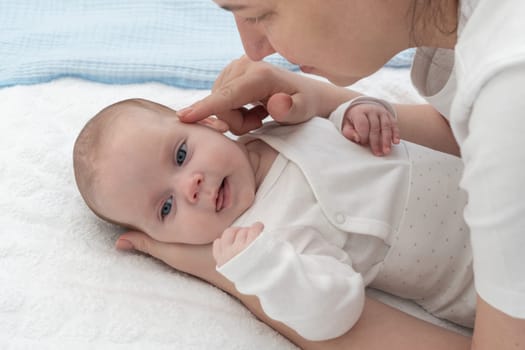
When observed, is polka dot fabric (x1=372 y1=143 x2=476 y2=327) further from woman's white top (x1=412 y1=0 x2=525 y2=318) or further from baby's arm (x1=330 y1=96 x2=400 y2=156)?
woman's white top (x1=412 y1=0 x2=525 y2=318)

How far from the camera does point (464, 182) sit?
2.40 feet

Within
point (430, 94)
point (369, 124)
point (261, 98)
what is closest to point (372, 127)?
point (369, 124)

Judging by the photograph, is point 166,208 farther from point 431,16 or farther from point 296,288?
point 431,16

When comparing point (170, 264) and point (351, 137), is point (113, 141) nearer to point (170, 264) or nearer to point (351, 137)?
point (170, 264)

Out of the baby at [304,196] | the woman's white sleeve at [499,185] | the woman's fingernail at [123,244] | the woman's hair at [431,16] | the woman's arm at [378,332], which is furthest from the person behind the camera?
the woman's fingernail at [123,244]

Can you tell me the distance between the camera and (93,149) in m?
1.23

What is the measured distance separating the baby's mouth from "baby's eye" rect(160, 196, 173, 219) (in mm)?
93

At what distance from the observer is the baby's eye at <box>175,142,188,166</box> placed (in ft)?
3.97

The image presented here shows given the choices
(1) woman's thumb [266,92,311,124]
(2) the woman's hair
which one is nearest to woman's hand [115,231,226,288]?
(1) woman's thumb [266,92,311,124]

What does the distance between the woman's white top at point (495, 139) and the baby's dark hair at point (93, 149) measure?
0.69 meters

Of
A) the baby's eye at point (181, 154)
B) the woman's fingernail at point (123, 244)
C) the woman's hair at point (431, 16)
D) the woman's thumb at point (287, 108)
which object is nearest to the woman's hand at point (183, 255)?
the woman's fingernail at point (123, 244)

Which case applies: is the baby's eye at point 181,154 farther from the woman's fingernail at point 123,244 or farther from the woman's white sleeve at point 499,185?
the woman's white sleeve at point 499,185

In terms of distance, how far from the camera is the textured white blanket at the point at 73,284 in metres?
1.05

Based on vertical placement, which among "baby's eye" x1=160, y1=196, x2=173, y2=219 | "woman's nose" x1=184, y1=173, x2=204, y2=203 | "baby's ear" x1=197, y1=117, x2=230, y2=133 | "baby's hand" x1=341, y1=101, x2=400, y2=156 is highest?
"baby's hand" x1=341, y1=101, x2=400, y2=156
